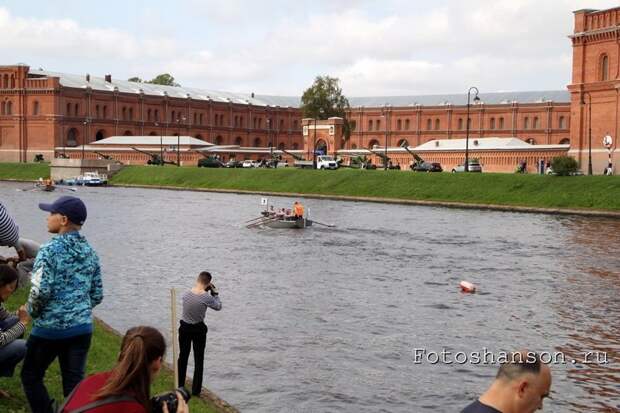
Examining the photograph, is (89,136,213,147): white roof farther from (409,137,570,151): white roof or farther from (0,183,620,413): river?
(0,183,620,413): river

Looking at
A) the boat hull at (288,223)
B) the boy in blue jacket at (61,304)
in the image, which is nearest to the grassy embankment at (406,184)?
the boat hull at (288,223)

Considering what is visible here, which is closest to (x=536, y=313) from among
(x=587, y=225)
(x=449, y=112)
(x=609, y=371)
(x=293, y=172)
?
(x=609, y=371)

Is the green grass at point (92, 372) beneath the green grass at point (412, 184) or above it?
beneath

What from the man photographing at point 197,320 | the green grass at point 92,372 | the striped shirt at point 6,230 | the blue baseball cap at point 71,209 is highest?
the blue baseball cap at point 71,209

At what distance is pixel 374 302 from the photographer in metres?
23.0

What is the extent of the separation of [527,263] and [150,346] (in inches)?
1096

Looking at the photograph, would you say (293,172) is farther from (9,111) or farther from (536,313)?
(536,313)

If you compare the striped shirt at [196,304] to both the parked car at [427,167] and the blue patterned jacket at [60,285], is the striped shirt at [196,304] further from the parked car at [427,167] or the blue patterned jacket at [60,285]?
the parked car at [427,167]

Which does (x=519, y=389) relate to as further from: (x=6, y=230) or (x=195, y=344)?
(x=6, y=230)

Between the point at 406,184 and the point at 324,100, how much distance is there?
50.1m

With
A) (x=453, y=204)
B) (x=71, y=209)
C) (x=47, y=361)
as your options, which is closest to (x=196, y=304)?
(x=47, y=361)

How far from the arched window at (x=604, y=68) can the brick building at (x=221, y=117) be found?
54.5ft

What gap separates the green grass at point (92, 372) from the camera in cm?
1010

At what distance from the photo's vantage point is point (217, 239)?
1560 inches
